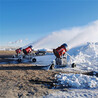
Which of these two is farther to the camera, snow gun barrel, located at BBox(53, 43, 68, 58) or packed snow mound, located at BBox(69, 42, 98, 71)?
packed snow mound, located at BBox(69, 42, 98, 71)

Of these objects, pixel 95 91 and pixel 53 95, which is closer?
pixel 53 95

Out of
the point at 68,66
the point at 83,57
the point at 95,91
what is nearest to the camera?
the point at 95,91

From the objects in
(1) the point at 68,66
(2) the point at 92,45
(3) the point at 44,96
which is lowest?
(3) the point at 44,96

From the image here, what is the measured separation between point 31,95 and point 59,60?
8.20 metres

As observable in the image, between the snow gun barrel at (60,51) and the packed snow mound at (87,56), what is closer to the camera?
the snow gun barrel at (60,51)

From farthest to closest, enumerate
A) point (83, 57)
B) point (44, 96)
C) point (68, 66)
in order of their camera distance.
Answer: point (83, 57) < point (68, 66) < point (44, 96)

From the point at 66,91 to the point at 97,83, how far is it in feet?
7.69

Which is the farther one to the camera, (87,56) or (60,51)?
(87,56)

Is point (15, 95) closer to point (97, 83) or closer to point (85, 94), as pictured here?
point (85, 94)

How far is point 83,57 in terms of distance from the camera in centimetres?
1725

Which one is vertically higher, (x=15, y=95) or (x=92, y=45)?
(x=92, y=45)

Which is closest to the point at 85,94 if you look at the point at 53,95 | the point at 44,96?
the point at 53,95

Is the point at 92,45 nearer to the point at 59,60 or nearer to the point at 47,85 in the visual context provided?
the point at 59,60

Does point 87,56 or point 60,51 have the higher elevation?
point 60,51
